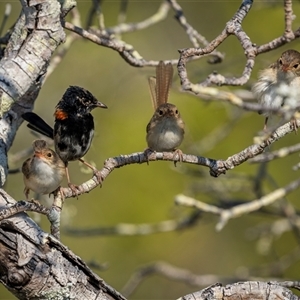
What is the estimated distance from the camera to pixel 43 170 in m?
4.61

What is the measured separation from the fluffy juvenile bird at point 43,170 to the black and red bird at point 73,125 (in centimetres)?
13

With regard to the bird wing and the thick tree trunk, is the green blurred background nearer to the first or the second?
the bird wing

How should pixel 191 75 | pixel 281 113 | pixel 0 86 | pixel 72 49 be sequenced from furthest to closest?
pixel 72 49
pixel 191 75
pixel 0 86
pixel 281 113

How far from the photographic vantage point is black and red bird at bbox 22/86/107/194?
445cm

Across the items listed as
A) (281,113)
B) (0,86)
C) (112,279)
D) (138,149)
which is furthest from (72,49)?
→ (281,113)

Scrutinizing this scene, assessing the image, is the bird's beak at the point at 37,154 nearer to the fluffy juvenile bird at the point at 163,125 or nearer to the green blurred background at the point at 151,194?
the fluffy juvenile bird at the point at 163,125

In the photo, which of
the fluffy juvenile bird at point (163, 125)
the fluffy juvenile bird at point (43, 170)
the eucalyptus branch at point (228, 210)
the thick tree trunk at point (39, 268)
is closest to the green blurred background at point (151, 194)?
the fluffy juvenile bird at point (43, 170)

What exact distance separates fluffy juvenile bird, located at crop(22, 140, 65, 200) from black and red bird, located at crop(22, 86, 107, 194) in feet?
0.43

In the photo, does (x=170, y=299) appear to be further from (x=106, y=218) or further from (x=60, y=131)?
(x=60, y=131)

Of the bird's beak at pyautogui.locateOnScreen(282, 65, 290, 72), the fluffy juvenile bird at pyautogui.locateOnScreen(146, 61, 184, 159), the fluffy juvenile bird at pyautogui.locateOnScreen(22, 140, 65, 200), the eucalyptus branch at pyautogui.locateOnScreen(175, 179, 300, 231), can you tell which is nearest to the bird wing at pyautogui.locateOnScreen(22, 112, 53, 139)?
the fluffy juvenile bird at pyautogui.locateOnScreen(22, 140, 65, 200)

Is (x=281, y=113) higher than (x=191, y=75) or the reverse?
the reverse

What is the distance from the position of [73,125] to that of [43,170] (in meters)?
0.39

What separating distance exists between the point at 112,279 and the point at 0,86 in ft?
15.8

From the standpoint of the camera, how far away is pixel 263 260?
26.9 ft
